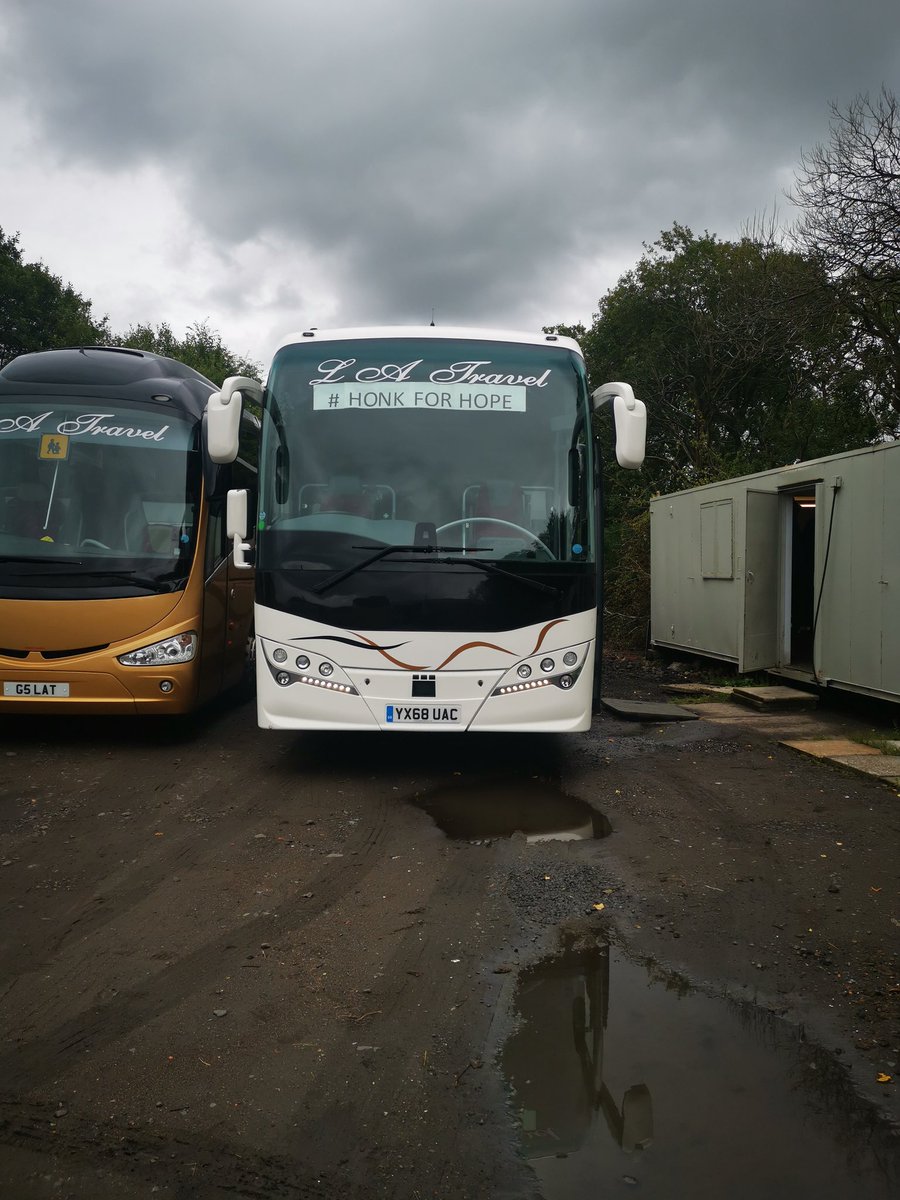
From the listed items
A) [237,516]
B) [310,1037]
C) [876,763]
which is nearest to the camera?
[310,1037]

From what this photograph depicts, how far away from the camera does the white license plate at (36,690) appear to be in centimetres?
834

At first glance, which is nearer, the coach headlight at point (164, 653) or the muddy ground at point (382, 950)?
the muddy ground at point (382, 950)

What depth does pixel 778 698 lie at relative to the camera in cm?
1120

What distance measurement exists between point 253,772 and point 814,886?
14.5 ft

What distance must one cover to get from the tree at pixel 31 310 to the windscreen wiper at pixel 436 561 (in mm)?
34170

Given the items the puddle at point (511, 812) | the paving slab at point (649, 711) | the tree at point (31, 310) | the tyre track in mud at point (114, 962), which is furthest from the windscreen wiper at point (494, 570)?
the tree at point (31, 310)

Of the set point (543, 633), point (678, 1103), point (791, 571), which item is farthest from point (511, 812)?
point (791, 571)

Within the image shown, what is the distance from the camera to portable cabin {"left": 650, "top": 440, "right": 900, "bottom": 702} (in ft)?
32.1

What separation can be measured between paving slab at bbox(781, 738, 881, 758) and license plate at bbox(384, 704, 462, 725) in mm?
3295

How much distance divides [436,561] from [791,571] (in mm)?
7087

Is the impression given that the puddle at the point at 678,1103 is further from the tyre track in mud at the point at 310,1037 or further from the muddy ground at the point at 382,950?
the tyre track in mud at the point at 310,1037

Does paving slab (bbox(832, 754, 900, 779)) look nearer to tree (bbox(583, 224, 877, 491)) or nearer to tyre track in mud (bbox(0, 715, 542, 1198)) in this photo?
tyre track in mud (bbox(0, 715, 542, 1198))

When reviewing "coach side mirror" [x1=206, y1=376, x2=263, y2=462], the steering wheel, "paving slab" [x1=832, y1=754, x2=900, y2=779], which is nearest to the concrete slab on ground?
"paving slab" [x1=832, y1=754, x2=900, y2=779]

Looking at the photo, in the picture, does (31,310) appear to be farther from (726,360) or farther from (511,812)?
(511,812)
